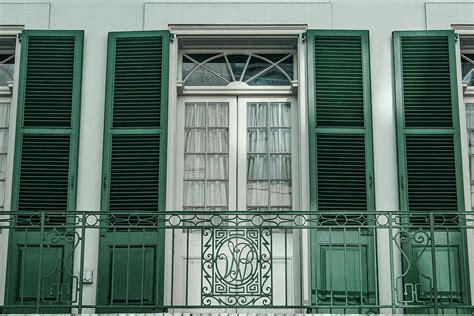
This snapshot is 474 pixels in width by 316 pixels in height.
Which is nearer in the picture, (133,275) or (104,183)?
(133,275)

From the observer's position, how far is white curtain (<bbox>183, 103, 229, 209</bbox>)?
10539 mm

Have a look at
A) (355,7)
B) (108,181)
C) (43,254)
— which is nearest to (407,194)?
(355,7)

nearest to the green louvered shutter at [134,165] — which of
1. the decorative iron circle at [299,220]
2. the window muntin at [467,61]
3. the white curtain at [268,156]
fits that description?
the white curtain at [268,156]

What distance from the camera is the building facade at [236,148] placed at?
972 centimetres

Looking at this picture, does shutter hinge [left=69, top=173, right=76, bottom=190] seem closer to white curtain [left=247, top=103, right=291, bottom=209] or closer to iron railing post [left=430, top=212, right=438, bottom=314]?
white curtain [left=247, top=103, right=291, bottom=209]

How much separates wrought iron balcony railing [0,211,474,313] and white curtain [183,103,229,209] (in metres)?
0.44

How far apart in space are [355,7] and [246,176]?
2.13m

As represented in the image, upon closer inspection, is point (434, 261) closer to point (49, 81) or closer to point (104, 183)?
point (104, 183)

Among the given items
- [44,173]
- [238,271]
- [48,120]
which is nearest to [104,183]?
[44,173]

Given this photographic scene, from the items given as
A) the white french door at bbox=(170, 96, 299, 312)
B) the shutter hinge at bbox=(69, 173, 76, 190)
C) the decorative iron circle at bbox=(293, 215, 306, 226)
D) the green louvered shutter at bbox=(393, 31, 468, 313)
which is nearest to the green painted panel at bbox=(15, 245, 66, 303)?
the shutter hinge at bbox=(69, 173, 76, 190)

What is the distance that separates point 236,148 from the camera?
10664 millimetres

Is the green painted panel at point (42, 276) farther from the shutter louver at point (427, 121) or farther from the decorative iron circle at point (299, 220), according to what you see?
the shutter louver at point (427, 121)

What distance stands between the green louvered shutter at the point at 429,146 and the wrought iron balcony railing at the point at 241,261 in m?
0.03

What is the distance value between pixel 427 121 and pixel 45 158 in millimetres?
3846
